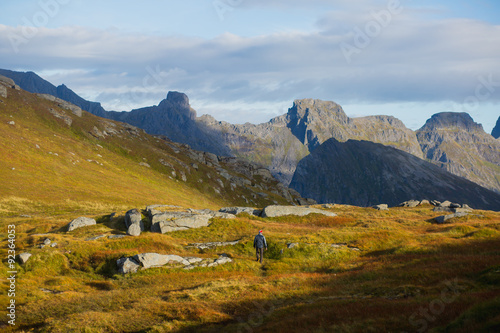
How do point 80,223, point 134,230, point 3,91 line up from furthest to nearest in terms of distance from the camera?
1. point 3,91
2. point 80,223
3. point 134,230

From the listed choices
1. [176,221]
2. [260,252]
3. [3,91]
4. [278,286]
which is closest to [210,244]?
[260,252]

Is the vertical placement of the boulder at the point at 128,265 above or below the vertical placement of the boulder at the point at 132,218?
below

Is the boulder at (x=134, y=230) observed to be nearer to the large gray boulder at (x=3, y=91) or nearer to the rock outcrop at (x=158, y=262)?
the rock outcrop at (x=158, y=262)

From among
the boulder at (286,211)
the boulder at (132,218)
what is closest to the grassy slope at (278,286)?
the boulder at (132,218)


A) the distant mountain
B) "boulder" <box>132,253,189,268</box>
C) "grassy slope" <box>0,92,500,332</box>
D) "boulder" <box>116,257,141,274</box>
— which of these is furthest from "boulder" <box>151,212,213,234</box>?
the distant mountain

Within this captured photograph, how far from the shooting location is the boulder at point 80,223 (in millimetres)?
44831

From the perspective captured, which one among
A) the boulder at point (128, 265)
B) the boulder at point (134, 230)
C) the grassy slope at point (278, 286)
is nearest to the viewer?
the grassy slope at point (278, 286)

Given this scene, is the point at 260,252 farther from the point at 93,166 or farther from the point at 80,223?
the point at 93,166

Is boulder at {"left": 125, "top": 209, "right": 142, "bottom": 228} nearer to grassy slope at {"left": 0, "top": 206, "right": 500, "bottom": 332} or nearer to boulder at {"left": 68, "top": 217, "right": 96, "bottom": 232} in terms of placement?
grassy slope at {"left": 0, "top": 206, "right": 500, "bottom": 332}

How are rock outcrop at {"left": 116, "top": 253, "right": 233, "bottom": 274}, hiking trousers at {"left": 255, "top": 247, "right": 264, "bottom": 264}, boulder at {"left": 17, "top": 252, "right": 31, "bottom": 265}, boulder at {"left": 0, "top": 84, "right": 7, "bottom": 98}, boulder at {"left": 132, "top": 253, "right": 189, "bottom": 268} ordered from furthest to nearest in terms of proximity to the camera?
boulder at {"left": 0, "top": 84, "right": 7, "bottom": 98}
hiking trousers at {"left": 255, "top": 247, "right": 264, "bottom": 264}
boulder at {"left": 17, "top": 252, "right": 31, "bottom": 265}
boulder at {"left": 132, "top": 253, "right": 189, "bottom": 268}
rock outcrop at {"left": 116, "top": 253, "right": 233, "bottom": 274}

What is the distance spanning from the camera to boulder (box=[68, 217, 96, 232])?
147 feet

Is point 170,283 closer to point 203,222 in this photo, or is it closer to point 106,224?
point 203,222

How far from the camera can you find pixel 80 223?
4575 centimetres

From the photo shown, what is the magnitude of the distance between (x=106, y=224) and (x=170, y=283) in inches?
1045
